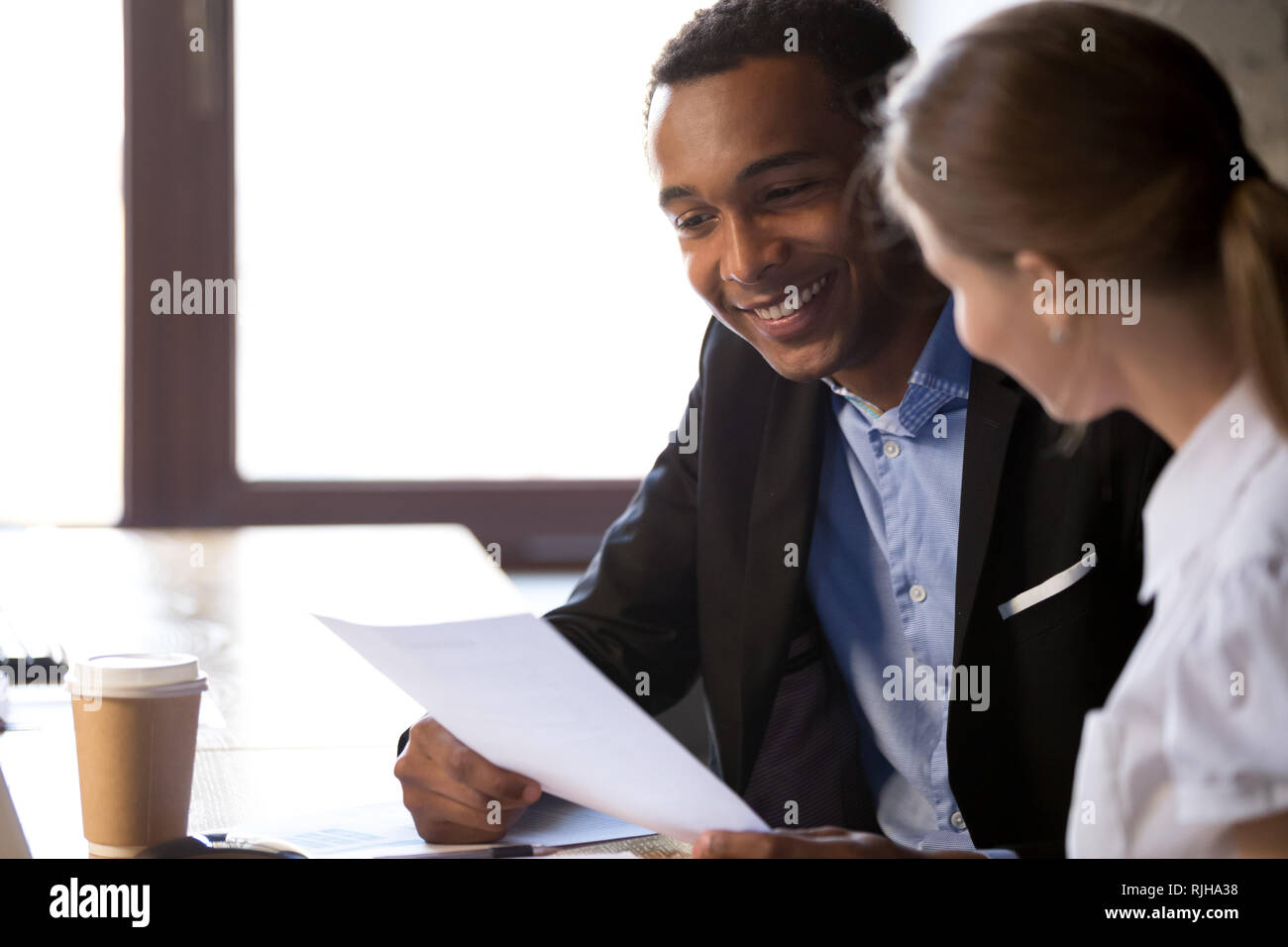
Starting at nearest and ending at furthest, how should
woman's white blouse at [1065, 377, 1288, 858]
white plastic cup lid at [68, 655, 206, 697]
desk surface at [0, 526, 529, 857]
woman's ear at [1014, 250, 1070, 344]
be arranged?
woman's white blouse at [1065, 377, 1288, 858] → woman's ear at [1014, 250, 1070, 344] → white plastic cup lid at [68, 655, 206, 697] → desk surface at [0, 526, 529, 857]

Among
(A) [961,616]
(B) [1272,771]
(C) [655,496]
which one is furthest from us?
(C) [655,496]

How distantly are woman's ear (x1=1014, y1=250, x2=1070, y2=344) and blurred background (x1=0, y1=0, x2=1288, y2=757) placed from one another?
2072 mm

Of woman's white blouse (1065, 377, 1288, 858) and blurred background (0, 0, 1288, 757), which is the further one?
blurred background (0, 0, 1288, 757)

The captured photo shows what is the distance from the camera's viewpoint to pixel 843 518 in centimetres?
139

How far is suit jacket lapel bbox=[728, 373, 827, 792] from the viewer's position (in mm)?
1329

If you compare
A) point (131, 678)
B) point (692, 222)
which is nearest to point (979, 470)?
point (692, 222)

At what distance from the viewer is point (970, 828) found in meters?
1.18

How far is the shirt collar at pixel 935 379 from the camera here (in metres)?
1.28

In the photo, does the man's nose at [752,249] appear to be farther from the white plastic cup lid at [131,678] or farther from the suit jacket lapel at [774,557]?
the white plastic cup lid at [131,678]

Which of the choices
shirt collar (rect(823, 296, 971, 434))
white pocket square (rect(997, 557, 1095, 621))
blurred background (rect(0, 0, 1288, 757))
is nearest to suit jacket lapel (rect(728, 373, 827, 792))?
shirt collar (rect(823, 296, 971, 434))

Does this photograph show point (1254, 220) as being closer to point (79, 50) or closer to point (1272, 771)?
point (1272, 771)

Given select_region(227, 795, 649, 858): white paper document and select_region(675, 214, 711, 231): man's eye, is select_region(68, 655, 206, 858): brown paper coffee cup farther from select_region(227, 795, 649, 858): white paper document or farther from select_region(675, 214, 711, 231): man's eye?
select_region(675, 214, 711, 231): man's eye
